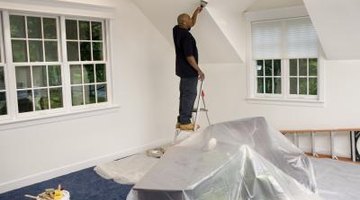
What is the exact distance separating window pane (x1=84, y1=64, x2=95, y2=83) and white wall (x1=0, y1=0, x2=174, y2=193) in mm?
315

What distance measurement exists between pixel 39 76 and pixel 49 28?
2.05 feet

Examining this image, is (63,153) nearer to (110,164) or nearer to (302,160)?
(110,164)

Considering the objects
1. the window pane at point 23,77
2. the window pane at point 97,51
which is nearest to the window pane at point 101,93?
the window pane at point 97,51

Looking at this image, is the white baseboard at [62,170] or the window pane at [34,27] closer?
the white baseboard at [62,170]

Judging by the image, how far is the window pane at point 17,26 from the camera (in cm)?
403

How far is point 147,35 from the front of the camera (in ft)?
18.3

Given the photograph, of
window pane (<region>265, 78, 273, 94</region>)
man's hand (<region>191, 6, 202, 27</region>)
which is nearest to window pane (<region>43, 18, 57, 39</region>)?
man's hand (<region>191, 6, 202, 27</region>)

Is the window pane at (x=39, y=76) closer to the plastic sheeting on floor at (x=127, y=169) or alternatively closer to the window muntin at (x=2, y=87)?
the window muntin at (x=2, y=87)

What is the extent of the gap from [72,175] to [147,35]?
2.46m

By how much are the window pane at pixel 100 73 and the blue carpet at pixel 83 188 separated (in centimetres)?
137

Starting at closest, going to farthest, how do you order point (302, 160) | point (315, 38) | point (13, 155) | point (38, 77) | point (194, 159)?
point (194, 159), point (302, 160), point (13, 155), point (38, 77), point (315, 38)

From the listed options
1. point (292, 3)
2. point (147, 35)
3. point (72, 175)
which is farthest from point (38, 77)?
point (292, 3)

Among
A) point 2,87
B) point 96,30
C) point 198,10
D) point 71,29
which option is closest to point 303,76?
point 198,10

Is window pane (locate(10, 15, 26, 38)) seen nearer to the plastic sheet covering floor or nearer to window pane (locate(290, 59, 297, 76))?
window pane (locate(290, 59, 297, 76))
